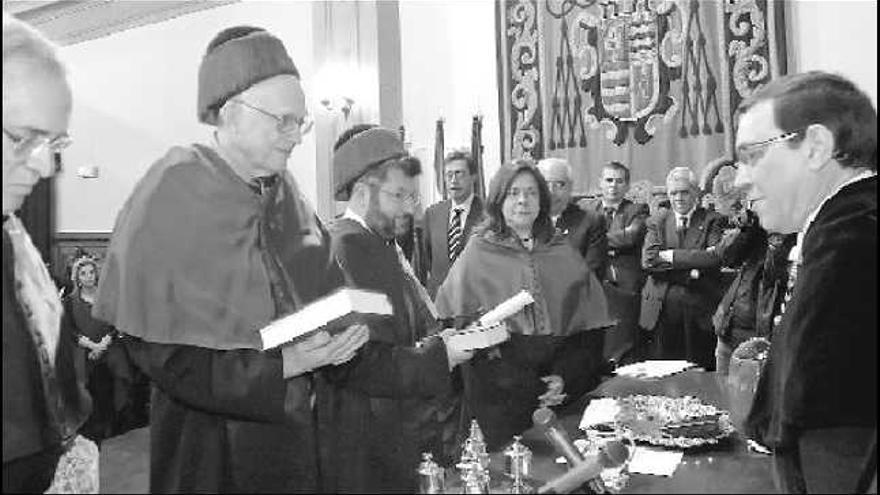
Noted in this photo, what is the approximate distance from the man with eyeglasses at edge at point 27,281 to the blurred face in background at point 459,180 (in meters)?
4.15

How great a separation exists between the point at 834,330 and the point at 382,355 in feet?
3.81

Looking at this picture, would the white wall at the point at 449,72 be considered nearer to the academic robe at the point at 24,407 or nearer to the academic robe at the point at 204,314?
the academic robe at the point at 204,314

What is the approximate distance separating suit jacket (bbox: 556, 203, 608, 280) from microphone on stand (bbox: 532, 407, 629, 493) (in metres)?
3.43

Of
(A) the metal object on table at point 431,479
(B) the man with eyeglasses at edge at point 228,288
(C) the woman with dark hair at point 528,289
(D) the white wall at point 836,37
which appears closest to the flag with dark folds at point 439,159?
(D) the white wall at point 836,37

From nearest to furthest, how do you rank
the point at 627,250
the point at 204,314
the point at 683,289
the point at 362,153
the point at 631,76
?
1. the point at 204,314
2. the point at 362,153
3. the point at 683,289
4. the point at 627,250
5. the point at 631,76

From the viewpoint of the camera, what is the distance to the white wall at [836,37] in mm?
6215

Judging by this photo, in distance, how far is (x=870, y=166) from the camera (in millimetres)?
1731

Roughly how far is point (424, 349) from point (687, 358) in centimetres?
366

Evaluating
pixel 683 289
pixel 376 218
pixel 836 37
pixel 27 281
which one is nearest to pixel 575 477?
pixel 27 281

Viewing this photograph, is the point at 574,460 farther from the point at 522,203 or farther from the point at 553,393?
the point at 522,203

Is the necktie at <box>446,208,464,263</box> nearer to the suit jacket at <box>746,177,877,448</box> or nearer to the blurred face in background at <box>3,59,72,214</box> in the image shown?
the suit jacket at <box>746,177,877,448</box>

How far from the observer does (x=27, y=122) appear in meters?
1.32

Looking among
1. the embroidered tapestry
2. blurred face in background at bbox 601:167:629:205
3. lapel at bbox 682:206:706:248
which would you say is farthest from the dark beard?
the embroidered tapestry

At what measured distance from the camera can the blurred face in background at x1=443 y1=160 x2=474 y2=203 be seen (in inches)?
217
